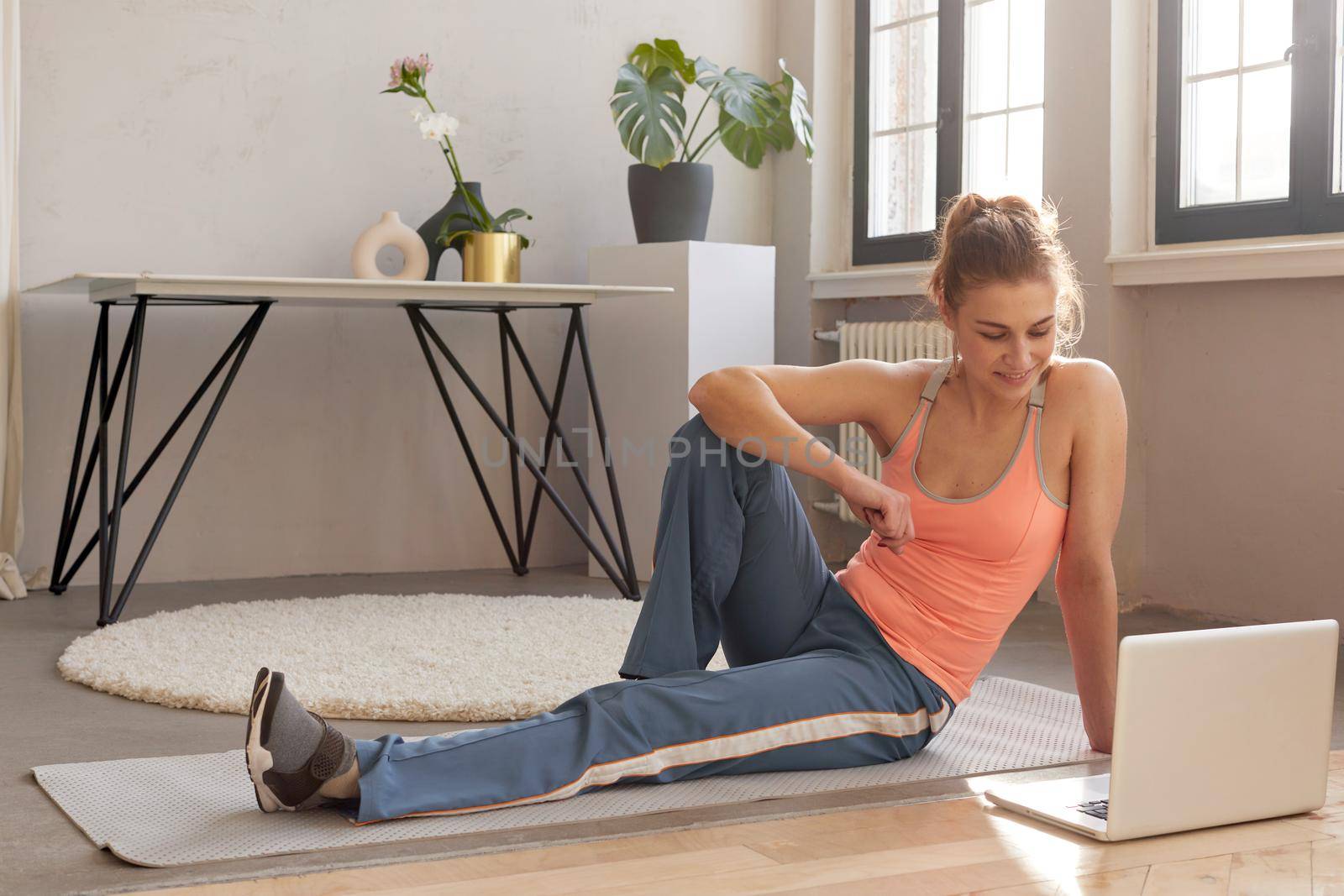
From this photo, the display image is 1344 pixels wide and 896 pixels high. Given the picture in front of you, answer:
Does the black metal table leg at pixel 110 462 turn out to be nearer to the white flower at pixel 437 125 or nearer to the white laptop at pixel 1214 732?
the white flower at pixel 437 125

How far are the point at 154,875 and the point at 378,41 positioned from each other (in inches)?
118

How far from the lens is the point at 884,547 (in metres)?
1.87

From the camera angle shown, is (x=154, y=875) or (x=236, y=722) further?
(x=236, y=722)

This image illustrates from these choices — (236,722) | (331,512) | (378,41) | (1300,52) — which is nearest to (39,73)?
(378,41)

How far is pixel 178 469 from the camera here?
3.69m

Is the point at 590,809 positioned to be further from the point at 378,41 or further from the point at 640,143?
the point at 378,41

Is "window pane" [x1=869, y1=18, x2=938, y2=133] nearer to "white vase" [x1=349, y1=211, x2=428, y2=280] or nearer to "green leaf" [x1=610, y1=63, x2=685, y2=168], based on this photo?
"green leaf" [x1=610, y1=63, x2=685, y2=168]

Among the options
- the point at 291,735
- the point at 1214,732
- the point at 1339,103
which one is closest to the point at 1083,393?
the point at 1214,732

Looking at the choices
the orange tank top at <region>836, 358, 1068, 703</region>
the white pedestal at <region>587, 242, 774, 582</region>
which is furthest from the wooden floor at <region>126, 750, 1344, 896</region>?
the white pedestal at <region>587, 242, 774, 582</region>

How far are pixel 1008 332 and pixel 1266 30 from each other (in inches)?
73.7

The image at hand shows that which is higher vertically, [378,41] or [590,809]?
[378,41]

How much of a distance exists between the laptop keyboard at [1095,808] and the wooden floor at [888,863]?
4 centimetres

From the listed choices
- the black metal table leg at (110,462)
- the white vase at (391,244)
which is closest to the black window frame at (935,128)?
the white vase at (391,244)

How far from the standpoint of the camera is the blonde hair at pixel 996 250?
1645 mm
